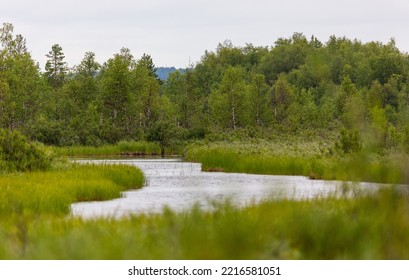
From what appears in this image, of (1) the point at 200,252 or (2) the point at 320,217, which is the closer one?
(1) the point at 200,252

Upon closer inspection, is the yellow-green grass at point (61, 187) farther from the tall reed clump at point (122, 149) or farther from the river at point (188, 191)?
the tall reed clump at point (122, 149)

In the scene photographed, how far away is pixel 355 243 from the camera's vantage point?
1180 centimetres

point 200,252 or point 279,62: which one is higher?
point 279,62

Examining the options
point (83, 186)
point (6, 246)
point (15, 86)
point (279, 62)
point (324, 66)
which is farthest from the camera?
point (279, 62)

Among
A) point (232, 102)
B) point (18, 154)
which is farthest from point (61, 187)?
point (232, 102)

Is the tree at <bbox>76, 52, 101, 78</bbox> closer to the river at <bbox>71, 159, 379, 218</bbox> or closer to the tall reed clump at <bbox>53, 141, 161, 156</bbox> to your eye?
the tall reed clump at <bbox>53, 141, 161, 156</bbox>

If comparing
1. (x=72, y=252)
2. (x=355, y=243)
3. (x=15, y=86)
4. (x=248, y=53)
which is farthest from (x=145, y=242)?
(x=248, y=53)

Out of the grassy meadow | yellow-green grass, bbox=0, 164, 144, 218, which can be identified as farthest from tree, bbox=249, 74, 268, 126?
the grassy meadow

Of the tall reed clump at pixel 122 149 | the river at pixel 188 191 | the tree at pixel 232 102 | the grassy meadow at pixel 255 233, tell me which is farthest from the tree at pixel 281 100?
the grassy meadow at pixel 255 233

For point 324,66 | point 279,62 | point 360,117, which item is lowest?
point 360,117

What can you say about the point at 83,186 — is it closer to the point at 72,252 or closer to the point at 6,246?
the point at 6,246

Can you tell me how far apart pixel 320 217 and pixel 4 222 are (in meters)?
8.59

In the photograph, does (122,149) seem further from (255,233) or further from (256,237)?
(255,233)

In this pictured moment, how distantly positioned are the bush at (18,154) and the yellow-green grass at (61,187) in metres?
1.15
